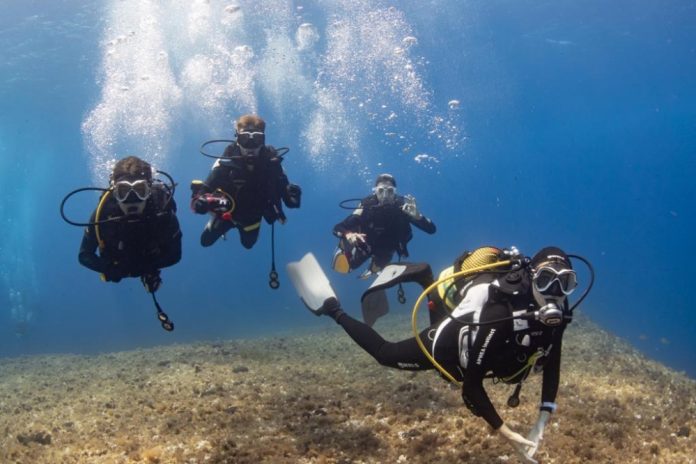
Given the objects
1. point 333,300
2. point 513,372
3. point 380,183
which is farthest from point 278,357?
point 513,372

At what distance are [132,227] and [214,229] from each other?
267 centimetres

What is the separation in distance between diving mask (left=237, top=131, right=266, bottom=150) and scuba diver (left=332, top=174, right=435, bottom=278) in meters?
2.85

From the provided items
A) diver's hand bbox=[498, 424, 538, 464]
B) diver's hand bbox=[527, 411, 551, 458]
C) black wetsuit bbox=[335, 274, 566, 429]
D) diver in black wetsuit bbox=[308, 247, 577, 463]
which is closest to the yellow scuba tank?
diver in black wetsuit bbox=[308, 247, 577, 463]

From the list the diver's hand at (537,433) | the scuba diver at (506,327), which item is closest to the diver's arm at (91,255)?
the scuba diver at (506,327)

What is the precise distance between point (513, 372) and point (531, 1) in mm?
31782

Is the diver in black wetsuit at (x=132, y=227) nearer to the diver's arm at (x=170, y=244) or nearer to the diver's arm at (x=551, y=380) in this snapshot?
the diver's arm at (x=170, y=244)

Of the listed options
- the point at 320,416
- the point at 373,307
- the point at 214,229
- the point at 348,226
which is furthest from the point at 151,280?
the point at 348,226

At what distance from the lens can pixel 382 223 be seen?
1039cm

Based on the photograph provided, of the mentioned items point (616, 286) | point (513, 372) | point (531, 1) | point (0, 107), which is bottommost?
point (616, 286)

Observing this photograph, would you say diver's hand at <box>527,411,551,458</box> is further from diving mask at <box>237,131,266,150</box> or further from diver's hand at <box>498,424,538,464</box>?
diving mask at <box>237,131,266,150</box>

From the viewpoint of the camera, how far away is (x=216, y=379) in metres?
9.48

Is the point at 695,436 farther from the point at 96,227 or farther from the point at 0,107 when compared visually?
the point at 0,107

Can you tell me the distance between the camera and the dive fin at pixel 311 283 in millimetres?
6906

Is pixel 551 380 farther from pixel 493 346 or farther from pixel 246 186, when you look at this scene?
pixel 246 186
